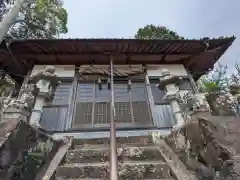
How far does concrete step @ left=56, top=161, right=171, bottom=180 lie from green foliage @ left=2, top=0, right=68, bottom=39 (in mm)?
10847

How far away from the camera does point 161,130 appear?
19.5 feet

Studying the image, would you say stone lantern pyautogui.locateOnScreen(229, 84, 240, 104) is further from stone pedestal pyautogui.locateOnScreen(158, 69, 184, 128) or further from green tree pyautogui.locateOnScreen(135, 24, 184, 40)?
green tree pyautogui.locateOnScreen(135, 24, 184, 40)

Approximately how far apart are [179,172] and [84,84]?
496 cm

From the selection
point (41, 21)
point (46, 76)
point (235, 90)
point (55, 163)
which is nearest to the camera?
point (55, 163)

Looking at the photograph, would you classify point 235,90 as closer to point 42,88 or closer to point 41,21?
point 42,88

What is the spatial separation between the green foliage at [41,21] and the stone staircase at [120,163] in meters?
10.3

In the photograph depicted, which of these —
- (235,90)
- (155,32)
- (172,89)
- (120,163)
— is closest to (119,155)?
(120,163)

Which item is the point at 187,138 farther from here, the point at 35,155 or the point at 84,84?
the point at 84,84

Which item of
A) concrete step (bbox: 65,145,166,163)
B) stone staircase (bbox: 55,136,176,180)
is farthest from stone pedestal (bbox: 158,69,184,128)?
concrete step (bbox: 65,145,166,163)

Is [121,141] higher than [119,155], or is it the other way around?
[121,141]

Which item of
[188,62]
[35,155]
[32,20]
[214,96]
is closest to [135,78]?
[188,62]

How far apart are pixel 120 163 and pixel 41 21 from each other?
1264cm

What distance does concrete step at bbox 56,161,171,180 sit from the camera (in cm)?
319

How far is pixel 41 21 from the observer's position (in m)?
13.6
